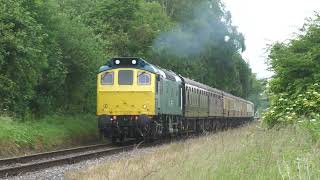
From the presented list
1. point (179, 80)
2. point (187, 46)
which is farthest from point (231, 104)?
point (179, 80)

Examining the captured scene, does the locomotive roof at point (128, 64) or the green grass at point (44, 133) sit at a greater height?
the locomotive roof at point (128, 64)

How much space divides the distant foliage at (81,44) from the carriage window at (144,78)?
3.88 meters

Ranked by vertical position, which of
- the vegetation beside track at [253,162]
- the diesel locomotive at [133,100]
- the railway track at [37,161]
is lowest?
the railway track at [37,161]

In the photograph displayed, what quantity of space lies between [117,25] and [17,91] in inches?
689

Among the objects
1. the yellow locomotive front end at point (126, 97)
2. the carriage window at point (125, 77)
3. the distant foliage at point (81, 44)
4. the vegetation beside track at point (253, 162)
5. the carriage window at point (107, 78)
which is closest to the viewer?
the vegetation beside track at point (253, 162)

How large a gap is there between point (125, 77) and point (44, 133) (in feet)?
13.0

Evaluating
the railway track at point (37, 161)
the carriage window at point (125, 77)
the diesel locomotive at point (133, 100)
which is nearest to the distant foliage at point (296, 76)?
the diesel locomotive at point (133, 100)

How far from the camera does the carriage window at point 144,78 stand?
23.6 meters

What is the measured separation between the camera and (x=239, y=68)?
72312mm

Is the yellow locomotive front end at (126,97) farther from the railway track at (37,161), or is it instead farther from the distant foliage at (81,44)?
the distant foliage at (81,44)

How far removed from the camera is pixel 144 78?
23656mm

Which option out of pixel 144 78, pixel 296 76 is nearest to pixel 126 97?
pixel 144 78

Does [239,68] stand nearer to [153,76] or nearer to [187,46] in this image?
[187,46]

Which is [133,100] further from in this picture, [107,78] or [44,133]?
[44,133]
